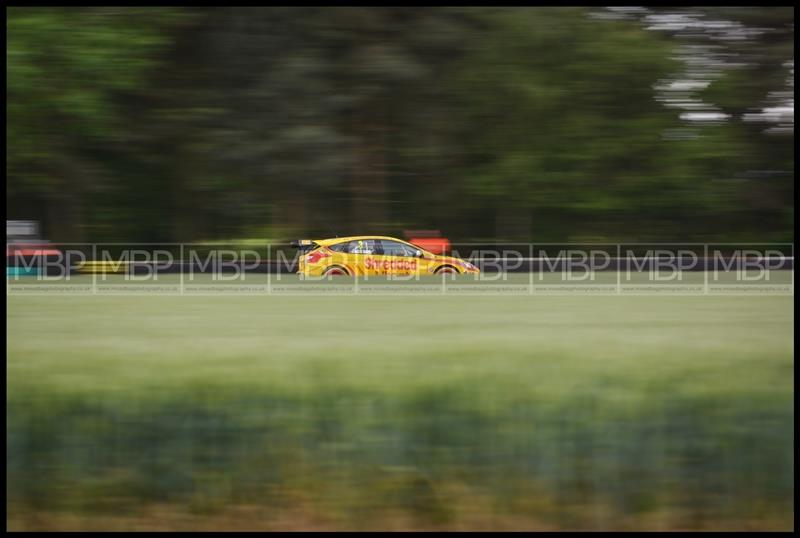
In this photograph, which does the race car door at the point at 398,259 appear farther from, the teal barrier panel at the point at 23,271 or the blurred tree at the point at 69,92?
the teal barrier panel at the point at 23,271

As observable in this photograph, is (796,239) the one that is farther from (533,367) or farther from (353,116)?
(353,116)

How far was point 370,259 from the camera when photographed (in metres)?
4.52

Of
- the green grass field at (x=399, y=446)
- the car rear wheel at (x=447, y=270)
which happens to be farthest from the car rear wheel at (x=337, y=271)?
Answer: the green grass field at (x=399, y=446)

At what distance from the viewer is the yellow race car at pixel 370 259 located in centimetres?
409

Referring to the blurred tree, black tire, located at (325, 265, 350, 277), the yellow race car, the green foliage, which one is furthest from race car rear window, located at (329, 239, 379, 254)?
the blurred tree

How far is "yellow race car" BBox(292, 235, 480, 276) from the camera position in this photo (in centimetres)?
409

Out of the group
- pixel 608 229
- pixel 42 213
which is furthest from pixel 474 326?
pixel 42 213

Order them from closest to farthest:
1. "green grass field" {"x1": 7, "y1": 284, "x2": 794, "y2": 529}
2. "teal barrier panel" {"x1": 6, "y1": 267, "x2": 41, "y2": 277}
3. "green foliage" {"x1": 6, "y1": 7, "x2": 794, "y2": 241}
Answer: "green grass field" {"x1": 7, "y1": 284, "x2": 794, "y2": 529} → "green foliage" {"x1": 6, "y1": 7, "x2": 794, "y2": 241} → "teal barrier panel" {"x1": 6, "y1": 267, "x2": 41, "y2": 277}

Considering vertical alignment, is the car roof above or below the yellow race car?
above

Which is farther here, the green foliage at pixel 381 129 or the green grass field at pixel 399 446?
the green foliage at pixel 381 129

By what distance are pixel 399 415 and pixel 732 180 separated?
2.00 metres

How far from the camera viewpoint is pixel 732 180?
3.88 meters

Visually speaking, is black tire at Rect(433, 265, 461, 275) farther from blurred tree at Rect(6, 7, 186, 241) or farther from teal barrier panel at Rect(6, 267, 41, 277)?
teal barrier panel at Rect(6, 267, 41, 277)

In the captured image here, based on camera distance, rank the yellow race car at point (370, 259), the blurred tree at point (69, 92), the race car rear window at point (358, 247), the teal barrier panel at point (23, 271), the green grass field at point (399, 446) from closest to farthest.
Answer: the green grass field at point (399, 446)
the blurred tree at point (69, 92)
the teal barrier panel at point (23, 271)
the yellow race car at point (370, 259)
the race car rear window at point (358, 247)
